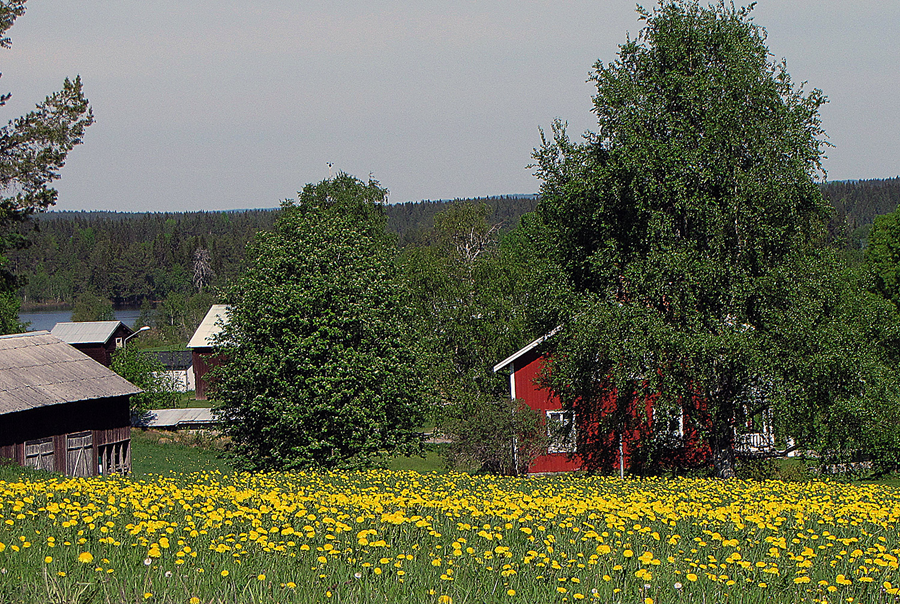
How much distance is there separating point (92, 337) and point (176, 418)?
14.7m

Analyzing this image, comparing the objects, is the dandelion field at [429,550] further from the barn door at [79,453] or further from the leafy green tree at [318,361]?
the barn door at [79,453]

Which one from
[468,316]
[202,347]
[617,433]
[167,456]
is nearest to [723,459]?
[617,433]

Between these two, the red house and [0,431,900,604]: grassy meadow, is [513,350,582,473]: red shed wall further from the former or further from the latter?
[0,431,900,604]: grassy meadow

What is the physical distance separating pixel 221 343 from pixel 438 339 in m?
14.9

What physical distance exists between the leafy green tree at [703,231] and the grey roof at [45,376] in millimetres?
15093

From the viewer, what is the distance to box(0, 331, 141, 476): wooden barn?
25500 millimetres

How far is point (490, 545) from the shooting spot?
7035 millimetres

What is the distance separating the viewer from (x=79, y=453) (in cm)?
2880

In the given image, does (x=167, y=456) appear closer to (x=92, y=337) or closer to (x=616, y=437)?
(x=616, y=437)

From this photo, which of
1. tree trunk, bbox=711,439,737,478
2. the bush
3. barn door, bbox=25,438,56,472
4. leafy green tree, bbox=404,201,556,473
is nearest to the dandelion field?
tree trunk, bbox=711,439,737,478

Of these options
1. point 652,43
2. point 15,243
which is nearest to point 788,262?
point 652,43

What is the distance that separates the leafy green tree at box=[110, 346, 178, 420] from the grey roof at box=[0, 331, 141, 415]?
29.8 meters

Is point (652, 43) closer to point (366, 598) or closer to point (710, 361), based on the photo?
point (710, 361)

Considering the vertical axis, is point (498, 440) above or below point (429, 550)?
below
